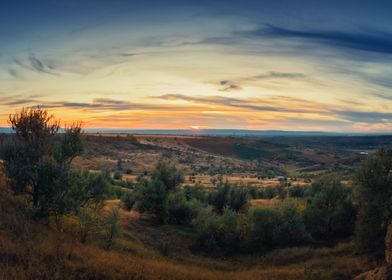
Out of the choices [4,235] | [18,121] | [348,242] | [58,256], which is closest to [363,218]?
[348,242]

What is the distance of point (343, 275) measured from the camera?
18.6m

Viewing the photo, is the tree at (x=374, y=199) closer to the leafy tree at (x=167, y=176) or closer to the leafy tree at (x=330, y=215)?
the leafy tree at (x=330, y=215)

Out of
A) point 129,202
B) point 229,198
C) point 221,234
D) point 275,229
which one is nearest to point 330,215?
point 275,229

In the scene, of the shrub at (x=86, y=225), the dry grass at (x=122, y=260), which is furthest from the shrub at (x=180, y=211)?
the shrub at (x=86, y=225)

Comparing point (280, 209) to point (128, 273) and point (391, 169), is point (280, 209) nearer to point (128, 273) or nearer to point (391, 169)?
point (391, 169)

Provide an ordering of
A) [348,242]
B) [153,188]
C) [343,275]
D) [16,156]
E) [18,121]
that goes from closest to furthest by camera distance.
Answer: [343,275]
[16,156]
[18,121]
[348,242]
[153,188]

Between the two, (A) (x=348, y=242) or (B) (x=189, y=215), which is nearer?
(A) (x=348, y=242)

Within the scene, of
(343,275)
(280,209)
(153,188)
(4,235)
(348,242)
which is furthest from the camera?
(153,188)

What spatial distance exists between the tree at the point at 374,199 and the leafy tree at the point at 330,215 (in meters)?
3.60

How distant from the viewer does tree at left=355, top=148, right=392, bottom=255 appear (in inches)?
854

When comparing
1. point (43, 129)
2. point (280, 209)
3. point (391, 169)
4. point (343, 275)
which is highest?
point (43, 129)

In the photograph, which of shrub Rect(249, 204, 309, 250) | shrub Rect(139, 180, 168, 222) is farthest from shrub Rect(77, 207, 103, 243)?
shrub Rect(249, 204, 309, 250)

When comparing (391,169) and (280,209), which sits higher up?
(391,169)

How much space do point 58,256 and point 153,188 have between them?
17.5 metres
